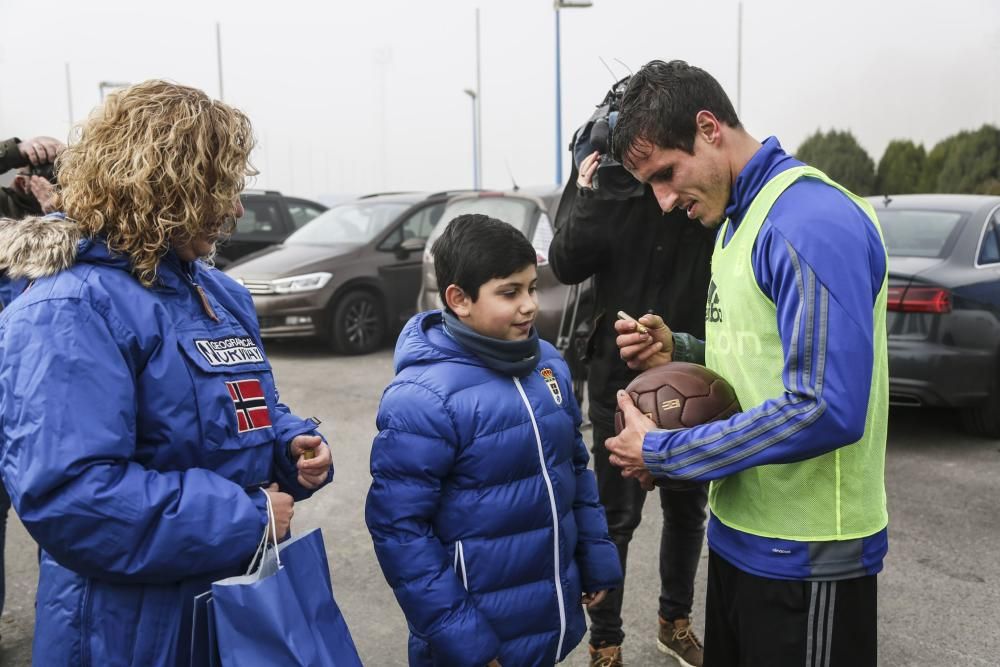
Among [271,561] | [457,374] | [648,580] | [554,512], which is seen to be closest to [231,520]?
[271,561]

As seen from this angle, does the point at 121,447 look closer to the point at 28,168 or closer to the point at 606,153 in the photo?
the point at 606,153

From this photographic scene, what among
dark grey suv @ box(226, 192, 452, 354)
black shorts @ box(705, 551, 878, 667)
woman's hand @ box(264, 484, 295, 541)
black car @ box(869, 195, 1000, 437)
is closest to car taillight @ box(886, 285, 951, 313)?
black car @ box(869, 195, 1000, 437)

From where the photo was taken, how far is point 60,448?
64.4 inches

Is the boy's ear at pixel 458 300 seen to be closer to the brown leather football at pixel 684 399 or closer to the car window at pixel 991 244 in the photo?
the brown leather football at pixel 684 399

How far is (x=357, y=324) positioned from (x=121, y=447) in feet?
28.7

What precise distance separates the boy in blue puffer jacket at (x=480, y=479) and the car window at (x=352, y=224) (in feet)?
27.4

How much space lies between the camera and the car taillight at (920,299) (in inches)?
235

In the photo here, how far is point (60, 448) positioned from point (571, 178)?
2.27 metres

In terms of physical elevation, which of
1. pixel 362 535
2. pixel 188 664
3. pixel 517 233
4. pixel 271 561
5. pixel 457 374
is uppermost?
pixel 517 233

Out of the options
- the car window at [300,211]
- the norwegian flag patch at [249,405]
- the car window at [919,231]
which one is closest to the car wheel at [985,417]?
the car window at [919,231]

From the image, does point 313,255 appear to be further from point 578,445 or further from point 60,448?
point 60,448

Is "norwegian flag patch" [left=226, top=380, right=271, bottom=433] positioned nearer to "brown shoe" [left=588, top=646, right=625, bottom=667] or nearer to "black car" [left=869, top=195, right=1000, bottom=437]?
"brown shoe" [left=588, top=646, right=625, bottom=667]

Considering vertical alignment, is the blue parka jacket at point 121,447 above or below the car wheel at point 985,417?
above

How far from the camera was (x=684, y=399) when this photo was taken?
2.22 m
